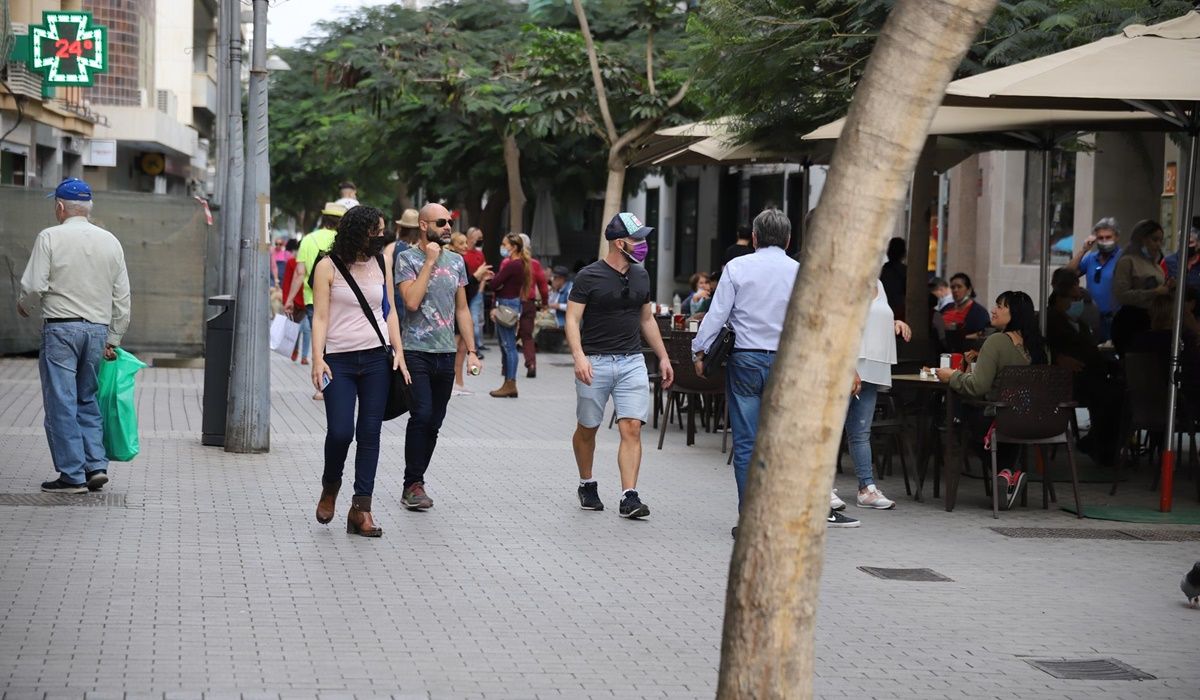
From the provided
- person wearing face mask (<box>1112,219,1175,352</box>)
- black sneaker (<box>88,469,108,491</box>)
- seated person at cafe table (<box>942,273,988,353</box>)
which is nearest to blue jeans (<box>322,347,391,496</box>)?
black sneaker (<box>88,469,108,491</box>)

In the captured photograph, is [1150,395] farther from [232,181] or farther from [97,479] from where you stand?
[232,181]

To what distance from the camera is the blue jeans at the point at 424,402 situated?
9.82 meters

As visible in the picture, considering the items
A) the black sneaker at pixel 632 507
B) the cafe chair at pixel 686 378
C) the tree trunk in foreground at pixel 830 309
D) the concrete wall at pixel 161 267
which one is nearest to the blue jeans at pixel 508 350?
the concrete wall at pixel 161 267

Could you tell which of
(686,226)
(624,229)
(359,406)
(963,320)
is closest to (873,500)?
(624,229)

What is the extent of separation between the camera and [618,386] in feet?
33.2

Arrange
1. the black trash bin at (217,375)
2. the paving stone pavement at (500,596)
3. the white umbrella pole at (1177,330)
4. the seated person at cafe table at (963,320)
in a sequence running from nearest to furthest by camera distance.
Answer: the paving stone pavement at (500,596)
the white umbrella pole at (1177,330)
the black trash bin at (217,375)
the seated person at cafe table at (963,320)

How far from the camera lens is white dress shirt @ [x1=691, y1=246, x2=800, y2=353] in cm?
941

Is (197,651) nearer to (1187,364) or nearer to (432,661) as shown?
(432,661)

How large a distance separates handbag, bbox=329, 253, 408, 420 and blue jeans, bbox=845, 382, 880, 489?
307 cm

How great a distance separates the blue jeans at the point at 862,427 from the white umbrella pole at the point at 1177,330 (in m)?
1.90

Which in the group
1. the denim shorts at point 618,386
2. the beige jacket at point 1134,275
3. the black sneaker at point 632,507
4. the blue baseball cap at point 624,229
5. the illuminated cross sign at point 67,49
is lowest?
the black sneaker at point 632,507

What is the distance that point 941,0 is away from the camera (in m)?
4.14

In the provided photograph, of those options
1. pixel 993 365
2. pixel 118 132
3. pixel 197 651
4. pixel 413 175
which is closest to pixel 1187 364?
pixel 993 365

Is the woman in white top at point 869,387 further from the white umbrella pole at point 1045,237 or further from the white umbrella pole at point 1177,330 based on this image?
the white umbrella pole at point 1045,237
